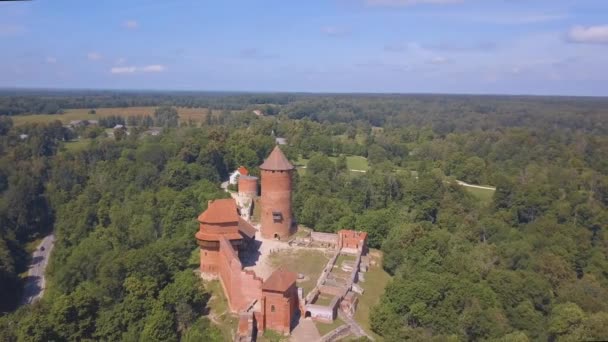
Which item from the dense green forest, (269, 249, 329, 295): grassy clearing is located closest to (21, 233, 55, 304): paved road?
the dense green forest

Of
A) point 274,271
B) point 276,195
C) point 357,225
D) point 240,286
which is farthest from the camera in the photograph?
point 357,225

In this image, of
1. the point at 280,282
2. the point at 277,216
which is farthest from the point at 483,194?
the point at 280,282

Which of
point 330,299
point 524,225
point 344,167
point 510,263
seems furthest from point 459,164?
point 330,299

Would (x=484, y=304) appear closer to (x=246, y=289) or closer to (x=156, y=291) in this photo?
(x=246, y=289)

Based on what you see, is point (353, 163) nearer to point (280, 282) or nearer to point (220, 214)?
point (220, 214)

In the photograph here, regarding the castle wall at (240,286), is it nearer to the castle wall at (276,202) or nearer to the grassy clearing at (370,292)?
the grassy clearing at (370,292)

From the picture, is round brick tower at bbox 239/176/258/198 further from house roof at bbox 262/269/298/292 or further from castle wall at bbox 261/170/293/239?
house roof at bbox 262/269/298/292
